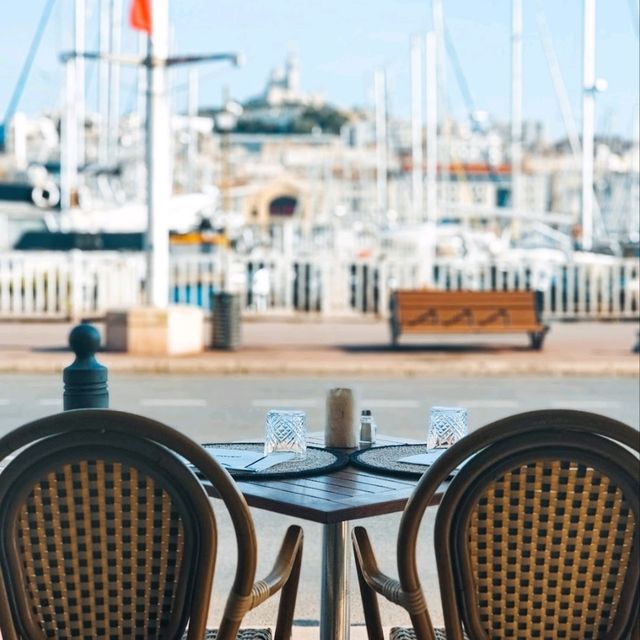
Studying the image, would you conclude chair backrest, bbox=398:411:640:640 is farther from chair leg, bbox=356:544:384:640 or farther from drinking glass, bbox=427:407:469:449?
drinking glass, bbox=427:407:469:449

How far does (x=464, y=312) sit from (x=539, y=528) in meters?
16.3

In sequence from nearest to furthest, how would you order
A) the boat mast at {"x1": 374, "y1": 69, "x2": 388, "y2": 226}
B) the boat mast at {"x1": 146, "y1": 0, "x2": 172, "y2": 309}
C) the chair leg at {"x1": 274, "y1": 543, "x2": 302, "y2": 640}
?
the chair leg at {"x1": 274, "y1": 543, "x2": 302, "y2": 640} → the boat mast at {"x1": 146, "y1": 0, "x2": 172, "y2": 309} → the boat mast at {"x1": 374, "y1": 69, "x2": 388, "y2": 226}

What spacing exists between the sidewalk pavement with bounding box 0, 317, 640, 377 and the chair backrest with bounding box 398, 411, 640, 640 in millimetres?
13385

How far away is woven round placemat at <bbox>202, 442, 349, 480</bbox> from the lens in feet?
13.0

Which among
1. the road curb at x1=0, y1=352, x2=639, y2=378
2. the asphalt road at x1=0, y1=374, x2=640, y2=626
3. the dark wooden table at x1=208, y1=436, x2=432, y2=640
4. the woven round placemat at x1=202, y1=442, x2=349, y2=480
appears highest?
the woven round placemat at x1=202, y1=442, x2=349, y2=480

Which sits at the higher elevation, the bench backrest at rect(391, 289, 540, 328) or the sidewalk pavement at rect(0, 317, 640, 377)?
the bench backrest at rect(391, 289, 540, 328)

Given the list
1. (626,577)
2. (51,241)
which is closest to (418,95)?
(51,241)

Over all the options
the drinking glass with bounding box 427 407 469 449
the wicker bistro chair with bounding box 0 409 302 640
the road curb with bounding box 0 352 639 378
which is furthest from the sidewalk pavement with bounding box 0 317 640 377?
the wicker bistro chair with bounding box 0 409 302 640

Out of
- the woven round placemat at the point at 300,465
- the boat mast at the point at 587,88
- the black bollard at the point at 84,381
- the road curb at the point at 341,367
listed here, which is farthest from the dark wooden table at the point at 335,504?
the boat mast at the point at 587,88

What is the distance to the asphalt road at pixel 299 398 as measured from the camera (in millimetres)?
11852

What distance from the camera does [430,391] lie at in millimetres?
14875

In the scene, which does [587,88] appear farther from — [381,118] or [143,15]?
[381,118]

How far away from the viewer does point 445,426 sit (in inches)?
175

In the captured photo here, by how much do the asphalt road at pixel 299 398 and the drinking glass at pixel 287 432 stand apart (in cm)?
353
